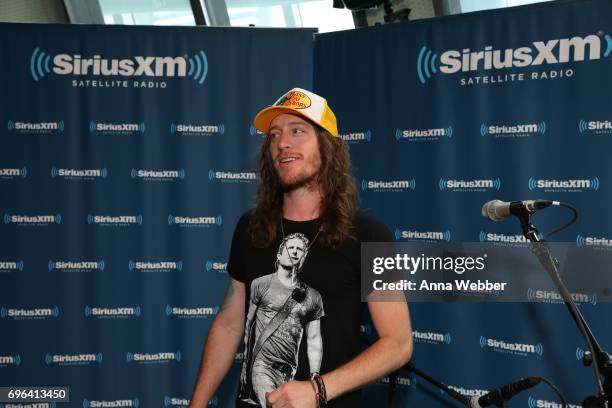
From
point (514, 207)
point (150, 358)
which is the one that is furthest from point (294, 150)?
point (150, 358)

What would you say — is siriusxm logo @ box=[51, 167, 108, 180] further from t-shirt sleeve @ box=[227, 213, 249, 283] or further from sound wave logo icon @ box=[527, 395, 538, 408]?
sound wave logo icon @ box=[527, 395, 538, 408]

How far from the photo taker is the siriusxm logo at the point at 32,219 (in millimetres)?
3885

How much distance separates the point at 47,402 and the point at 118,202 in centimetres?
132

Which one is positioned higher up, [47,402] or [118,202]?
[118,202]

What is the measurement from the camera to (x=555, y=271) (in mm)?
2021

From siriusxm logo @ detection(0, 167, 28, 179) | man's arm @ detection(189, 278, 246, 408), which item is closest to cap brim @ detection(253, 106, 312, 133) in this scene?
man's arm @ detection(189, 278, 246, 408)

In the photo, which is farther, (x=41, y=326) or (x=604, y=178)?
(x=41, y=326)

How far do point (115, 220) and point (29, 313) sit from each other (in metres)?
0.77

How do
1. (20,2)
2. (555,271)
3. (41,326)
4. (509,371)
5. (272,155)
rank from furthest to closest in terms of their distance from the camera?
(20,2), (41,326), (509,371), (272,155), (555,271)

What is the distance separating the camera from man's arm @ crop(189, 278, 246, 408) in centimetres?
205

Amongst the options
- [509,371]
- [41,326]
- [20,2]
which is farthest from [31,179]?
[20,2]

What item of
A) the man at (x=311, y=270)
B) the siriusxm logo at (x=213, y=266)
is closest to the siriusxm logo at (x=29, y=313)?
the siriusxm logo at (x=213, y=266)

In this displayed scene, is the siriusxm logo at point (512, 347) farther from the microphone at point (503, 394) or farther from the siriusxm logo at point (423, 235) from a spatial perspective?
the microphone at point (503, 394)

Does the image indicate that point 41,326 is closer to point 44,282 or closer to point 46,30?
point 44,282
